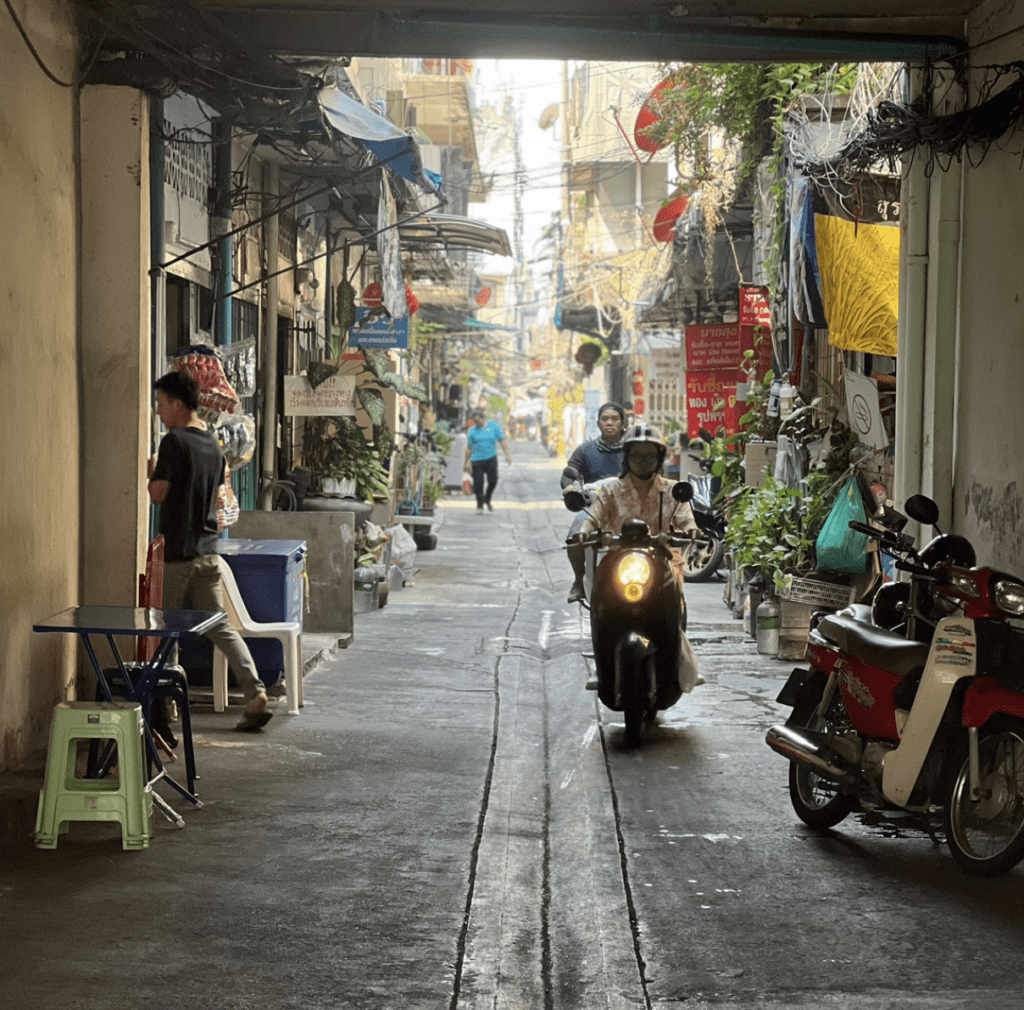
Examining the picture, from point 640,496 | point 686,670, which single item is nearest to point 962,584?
point 686,670

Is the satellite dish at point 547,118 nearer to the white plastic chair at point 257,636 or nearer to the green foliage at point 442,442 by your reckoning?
the green foliage at point 442,442

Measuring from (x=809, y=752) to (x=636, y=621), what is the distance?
7.02 ft

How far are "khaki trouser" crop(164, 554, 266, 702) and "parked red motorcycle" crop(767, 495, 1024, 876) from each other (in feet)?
9.95

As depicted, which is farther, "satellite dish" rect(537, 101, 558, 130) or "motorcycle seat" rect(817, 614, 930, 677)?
"satellite dish" rect(537, 101, 558, 130)

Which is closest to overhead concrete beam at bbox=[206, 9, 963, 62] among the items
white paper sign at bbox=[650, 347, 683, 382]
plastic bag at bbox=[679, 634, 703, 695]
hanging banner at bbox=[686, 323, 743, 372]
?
plastic bag at bbox=[679, 634, 703, 695]

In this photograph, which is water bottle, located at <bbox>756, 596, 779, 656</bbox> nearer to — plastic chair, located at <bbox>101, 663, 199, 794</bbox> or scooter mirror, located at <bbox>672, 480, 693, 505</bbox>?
scooter mirror, located at <bbox>672, 480, 693, 505</bbox>

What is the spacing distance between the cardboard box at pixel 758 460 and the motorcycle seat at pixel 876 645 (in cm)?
689

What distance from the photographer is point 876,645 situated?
19.9 feet

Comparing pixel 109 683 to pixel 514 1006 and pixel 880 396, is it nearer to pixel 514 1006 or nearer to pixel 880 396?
pixel 514 1006

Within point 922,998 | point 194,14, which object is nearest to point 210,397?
point 194,14

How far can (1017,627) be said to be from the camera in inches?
223

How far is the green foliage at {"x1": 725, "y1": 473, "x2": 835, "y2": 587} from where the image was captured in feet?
36.8

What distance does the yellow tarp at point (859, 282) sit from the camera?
10141 millimetres

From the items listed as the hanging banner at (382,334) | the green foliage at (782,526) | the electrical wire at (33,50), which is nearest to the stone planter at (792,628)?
the green foliage at (782,526)
